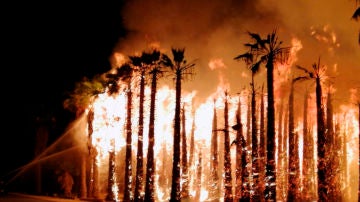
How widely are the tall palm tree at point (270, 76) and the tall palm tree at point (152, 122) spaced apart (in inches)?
280

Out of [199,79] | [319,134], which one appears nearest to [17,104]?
[199,79]

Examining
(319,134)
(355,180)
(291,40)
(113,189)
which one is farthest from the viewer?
(355,180)

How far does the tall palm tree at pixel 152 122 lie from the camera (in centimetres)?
3019

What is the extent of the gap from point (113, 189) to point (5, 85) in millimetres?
22127

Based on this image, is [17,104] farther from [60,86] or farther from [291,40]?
[291,40]

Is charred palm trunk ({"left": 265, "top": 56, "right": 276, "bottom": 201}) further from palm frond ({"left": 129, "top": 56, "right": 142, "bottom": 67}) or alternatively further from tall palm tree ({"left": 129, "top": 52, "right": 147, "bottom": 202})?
palm frond ({"left": 129, "top": 56, "right": 142, "bottom": 67})

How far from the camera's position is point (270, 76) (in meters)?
24.9

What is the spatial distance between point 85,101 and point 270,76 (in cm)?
2465

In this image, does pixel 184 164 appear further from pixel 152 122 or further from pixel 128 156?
pixel 152 122

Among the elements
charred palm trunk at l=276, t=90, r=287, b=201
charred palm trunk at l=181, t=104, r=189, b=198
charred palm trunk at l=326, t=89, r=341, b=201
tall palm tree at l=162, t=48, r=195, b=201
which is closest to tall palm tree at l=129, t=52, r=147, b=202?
tall palm tree at l=162, t=48, r=195, b=201

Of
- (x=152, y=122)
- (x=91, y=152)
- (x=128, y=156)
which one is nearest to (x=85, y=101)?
(x=91, y=152)

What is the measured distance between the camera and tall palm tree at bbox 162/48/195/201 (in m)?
28.0

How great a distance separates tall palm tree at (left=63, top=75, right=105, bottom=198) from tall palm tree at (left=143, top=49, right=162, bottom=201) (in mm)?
12707

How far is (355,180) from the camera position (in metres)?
70.6
